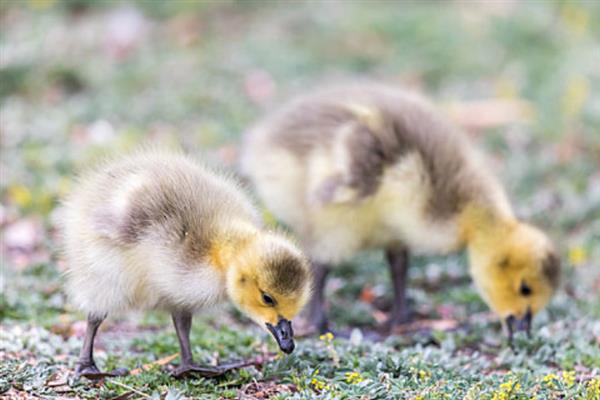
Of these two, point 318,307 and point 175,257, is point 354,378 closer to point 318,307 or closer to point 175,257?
point 175,257

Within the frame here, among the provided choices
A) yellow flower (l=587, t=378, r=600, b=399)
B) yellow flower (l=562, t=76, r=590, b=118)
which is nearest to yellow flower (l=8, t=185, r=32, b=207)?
yellow flower (l=587, t=378, r=600, b=399)

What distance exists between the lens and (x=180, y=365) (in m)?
3.73

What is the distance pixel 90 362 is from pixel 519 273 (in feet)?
7.40

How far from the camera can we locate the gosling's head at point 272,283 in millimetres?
3330

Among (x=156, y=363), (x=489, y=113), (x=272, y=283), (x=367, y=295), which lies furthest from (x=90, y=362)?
(x=489, y=113)

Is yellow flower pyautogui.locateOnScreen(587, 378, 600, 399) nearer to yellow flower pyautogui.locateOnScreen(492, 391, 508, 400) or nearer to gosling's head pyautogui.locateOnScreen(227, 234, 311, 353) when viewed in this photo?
yellow flower pyautogui.locateOnScreen(492, 391, 508, 400)

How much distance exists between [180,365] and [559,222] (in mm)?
3279

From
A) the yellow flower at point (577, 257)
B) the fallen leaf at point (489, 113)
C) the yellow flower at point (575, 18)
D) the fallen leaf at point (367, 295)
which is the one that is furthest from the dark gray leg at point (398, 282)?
the yellow flower at point (575, 18)

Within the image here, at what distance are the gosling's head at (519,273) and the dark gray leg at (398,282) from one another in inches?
18.5

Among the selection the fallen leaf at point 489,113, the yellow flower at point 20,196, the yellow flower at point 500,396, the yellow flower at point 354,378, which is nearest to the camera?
the yellow flower at point 500,396

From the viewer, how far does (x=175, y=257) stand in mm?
3443

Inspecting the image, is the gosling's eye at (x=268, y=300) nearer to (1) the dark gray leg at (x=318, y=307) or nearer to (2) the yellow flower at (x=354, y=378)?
(2) the yellow flower at (x=354, y=378)

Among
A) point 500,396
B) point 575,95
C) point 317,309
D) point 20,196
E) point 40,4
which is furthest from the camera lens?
point 40,4

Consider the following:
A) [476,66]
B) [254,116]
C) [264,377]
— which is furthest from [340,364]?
[476,66]
